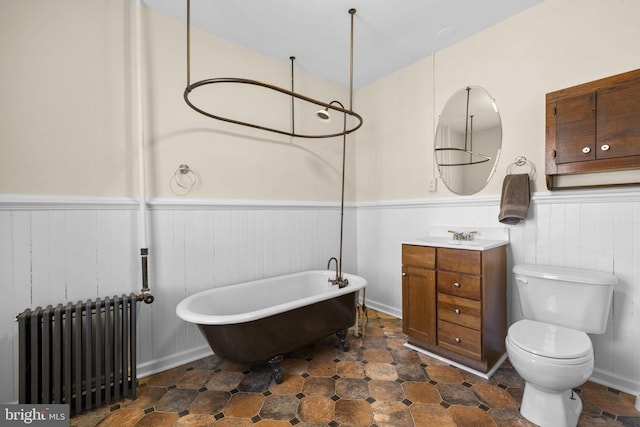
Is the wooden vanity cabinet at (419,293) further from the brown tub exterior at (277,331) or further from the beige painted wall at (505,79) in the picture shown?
the beige painted wall at (505,79)

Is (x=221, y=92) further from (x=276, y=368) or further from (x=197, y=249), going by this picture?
(x=276, y=368)

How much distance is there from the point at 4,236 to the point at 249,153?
1.60m

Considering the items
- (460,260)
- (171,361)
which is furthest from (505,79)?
(171,361)

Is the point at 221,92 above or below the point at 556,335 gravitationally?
above

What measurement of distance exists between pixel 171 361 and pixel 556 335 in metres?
2.50

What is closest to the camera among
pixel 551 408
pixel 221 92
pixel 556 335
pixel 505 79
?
pixel 551 408

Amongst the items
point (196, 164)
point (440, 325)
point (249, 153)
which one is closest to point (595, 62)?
point (440, 325)

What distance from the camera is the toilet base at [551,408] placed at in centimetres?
140

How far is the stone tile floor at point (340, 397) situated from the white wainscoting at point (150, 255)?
37cm

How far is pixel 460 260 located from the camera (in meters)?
1.93

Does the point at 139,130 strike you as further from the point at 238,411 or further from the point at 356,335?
the point at 356,335

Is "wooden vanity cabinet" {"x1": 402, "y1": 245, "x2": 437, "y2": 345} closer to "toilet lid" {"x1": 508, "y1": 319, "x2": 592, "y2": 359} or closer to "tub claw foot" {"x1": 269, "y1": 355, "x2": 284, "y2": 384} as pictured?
"toilet lid" {"x1": 508, "y1": 319, "x2": 592, "y2": 359}

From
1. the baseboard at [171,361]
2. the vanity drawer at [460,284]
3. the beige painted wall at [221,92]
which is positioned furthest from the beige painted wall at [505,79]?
the baseboard at [171,361]

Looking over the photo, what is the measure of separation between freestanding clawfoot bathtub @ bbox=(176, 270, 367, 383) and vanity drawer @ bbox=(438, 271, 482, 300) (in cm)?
60
